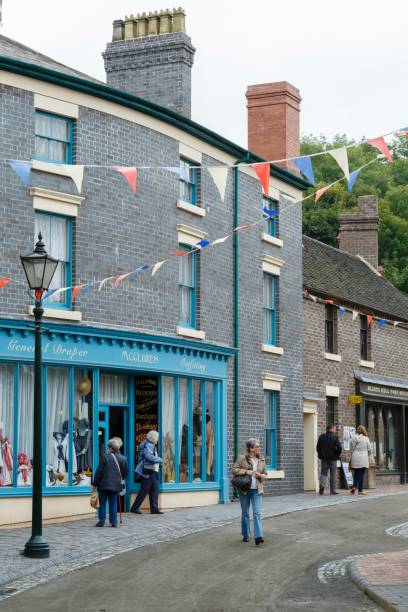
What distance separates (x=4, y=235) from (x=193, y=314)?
19.2 ft

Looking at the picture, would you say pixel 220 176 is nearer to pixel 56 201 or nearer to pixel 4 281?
pixel 56 201

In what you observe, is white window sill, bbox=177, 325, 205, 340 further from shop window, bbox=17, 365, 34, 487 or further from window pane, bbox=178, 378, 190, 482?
shop window, bbox=17, 365, 34, 487

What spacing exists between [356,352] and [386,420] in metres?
3.71

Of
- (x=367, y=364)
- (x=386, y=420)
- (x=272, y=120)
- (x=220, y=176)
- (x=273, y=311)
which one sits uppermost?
(x=272, y=120)

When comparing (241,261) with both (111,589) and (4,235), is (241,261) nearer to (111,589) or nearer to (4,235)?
(4,235)

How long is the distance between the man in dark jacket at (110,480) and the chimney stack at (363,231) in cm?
2327

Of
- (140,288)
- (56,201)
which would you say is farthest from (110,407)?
(56,201)

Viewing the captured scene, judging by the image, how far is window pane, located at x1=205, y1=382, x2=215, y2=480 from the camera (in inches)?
972

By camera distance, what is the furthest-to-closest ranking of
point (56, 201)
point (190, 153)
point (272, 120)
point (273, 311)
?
point (272, 120) → point (273, 311) → point (190, 153) → point (56, 201)

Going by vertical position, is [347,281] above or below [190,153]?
below

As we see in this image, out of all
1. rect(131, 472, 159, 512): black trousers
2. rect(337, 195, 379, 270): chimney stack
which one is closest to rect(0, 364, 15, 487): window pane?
rect(131, 472, 159, 512): black trousers

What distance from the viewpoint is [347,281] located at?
35.3 meters

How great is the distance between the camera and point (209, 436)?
24750 mm

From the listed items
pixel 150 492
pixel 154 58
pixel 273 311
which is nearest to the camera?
pixel 150 492
